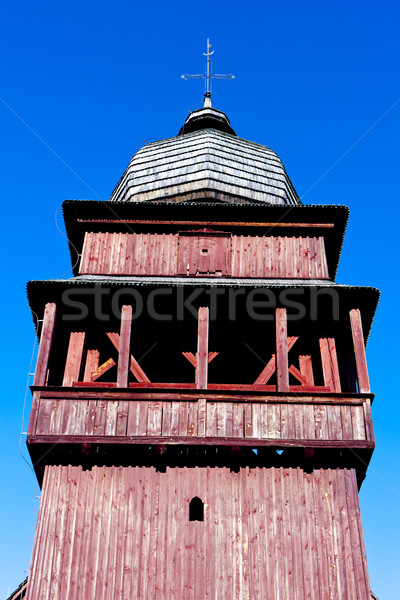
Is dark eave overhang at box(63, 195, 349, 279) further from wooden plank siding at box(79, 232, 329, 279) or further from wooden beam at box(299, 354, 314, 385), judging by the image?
wooden beam at box(299, 354, 314, 385)

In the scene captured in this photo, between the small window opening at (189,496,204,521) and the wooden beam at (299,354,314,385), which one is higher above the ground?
the wooden beam at (299,354,314,385)

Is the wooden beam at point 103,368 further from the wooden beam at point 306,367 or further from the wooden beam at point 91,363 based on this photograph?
the wooden beam at point 306,367

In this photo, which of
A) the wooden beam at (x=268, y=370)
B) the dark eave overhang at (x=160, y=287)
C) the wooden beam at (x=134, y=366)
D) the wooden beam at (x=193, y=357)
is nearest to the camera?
the wooden beam at (x=134, y=366)

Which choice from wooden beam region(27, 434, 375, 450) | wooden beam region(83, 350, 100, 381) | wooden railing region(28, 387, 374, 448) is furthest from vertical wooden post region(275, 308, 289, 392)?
wooden beam region(83, 350, 100, 381)

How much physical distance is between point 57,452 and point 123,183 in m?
12.2

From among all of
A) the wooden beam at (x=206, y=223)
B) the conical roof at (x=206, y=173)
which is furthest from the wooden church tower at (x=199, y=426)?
the conical roof at (x=206, y=173)

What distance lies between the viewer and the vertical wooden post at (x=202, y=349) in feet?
61.6

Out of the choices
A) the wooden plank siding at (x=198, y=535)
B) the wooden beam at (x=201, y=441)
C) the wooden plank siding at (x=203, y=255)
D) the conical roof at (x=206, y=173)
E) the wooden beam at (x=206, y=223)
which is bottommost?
the wooden plank siding at (x=198, y=535)

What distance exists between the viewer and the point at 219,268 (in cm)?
2250

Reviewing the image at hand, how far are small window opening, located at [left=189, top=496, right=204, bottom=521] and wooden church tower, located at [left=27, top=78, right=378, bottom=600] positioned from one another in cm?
3

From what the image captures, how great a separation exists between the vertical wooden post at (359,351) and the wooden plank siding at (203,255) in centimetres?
267

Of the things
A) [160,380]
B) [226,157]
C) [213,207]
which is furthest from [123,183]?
[160,380]

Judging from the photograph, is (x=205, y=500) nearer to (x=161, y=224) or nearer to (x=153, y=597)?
(x=153, y=597)

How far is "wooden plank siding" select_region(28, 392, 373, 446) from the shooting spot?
17.9 metres
